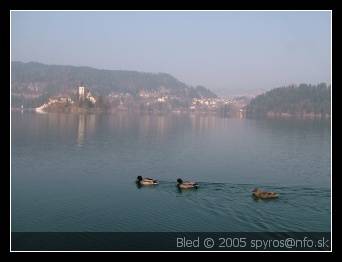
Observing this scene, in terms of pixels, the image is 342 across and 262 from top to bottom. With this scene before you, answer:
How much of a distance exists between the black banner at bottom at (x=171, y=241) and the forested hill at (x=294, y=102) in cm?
9987

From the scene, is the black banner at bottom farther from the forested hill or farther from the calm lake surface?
the forested hill

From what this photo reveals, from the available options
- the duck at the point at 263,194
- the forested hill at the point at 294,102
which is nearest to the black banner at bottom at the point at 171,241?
the duck at the point at 263,194

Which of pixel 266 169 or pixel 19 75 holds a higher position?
pixel 19 75

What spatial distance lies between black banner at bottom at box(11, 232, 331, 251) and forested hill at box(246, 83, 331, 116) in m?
99.9

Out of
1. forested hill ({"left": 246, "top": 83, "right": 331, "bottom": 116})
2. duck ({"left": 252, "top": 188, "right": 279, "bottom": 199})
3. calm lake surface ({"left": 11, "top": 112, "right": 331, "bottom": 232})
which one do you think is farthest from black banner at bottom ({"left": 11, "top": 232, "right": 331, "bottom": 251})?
forested hill ({"left": 246, "top": 83, "right": 331, "bottom": 116})

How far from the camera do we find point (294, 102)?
124125 millimetres

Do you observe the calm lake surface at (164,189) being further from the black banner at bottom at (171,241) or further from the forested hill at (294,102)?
the forested hill at (294,102)

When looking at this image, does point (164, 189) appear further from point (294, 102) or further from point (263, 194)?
point (294, 102)

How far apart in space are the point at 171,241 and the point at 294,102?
11903 cm

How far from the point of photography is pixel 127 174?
1883 centimetres

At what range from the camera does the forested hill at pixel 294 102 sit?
370ft
